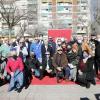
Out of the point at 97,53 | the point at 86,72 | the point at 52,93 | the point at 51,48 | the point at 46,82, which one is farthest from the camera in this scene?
the point at 51,48

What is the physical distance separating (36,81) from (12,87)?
5.90 ft

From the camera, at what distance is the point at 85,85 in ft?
52.4

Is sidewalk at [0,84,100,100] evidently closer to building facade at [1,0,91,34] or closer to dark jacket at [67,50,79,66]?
dark jacket at [67,50,79,66]

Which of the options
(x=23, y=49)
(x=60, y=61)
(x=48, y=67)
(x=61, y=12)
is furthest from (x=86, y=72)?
(x=61, y=12)

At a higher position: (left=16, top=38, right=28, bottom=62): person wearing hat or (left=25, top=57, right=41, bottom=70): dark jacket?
(left=16, top=38, right=28, bottom=62): person wearing hat

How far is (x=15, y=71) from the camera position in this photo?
15.4 meters

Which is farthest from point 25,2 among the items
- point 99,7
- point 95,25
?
point 99,7

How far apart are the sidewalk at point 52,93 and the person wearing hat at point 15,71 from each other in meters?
0.29

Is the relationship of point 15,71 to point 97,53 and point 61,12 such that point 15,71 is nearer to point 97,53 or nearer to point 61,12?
point 97,53

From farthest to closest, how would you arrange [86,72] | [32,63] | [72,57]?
1. [72,57]
2. [32,63]
3. [86,72]

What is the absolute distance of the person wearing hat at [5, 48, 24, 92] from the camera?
15312 mm

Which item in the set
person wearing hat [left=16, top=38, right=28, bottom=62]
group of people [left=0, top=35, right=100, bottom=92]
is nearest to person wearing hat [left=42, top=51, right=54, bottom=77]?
group of people [left=0, top=35, right=100, bottom=92]

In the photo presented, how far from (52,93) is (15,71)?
1.62 m

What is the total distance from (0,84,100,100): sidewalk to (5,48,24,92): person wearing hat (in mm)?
291
